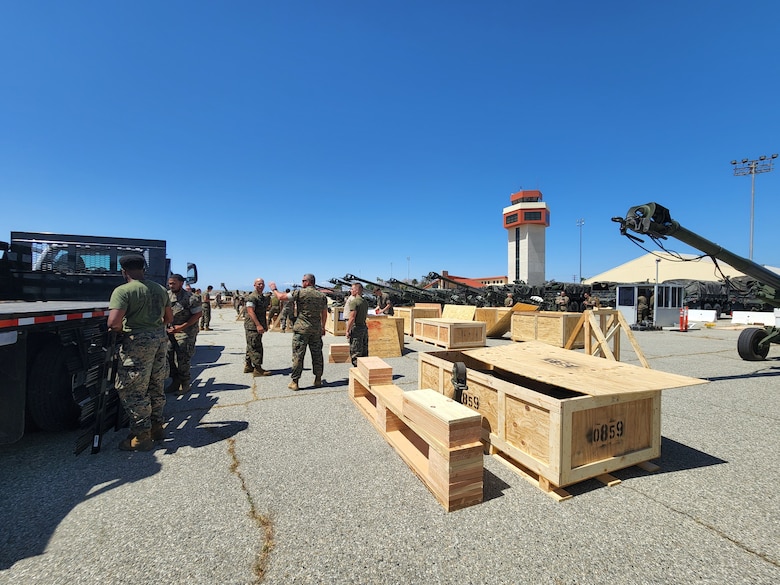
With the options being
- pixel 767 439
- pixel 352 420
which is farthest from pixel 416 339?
pixel 767 439

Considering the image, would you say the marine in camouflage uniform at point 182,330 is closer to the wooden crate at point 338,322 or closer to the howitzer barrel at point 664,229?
the wooden crate at point 338,322

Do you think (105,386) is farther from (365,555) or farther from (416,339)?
(416,339)

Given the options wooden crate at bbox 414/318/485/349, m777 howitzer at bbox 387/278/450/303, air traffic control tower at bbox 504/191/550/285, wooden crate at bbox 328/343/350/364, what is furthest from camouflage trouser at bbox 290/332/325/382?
air traffic control tower at bbox 504/191/550/285

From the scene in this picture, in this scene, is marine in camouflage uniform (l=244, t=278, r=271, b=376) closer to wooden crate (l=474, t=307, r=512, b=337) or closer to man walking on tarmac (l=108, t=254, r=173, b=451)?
man walking on tarmac (l=108, t=254, r=173, b=451)

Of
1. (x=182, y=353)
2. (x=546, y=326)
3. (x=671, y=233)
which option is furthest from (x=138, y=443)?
(x=546, y=326)

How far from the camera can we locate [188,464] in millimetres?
3250

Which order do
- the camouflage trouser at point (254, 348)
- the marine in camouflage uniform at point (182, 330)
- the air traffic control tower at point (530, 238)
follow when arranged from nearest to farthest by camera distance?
the marine in camouflage uniform at point (182, 330) < the camouflage trouser at point (254, 348) < the air traffic control tower at point (530, 238)

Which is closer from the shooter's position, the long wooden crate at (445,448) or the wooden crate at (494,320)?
the long wooden crate at (445,448)

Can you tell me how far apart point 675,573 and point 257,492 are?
2819mm

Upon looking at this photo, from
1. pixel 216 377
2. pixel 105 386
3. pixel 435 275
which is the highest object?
pixel 435 275

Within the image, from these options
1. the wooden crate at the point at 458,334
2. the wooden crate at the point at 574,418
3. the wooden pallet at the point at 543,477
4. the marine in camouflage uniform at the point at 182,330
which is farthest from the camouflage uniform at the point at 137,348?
the wooden crate at the point at 458,334

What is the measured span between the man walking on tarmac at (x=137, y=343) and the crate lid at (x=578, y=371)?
3674 mm

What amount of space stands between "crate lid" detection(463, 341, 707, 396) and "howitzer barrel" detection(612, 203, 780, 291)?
350 cm

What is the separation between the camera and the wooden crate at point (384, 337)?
904cm
